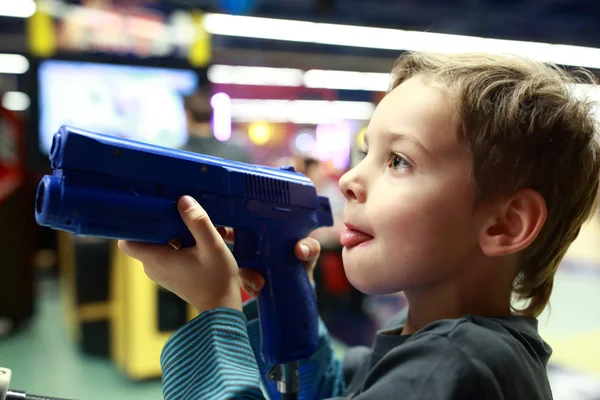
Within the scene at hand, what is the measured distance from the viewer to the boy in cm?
60

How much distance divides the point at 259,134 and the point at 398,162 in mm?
8397

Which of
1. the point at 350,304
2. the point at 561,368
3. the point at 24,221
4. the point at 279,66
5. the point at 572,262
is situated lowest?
the point at 572,262

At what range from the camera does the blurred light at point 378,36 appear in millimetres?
5586

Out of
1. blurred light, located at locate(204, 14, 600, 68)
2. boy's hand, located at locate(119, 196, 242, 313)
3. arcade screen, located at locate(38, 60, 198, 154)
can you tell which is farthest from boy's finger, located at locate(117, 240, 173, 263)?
blurred light, located at locate(204, 14, 600, 68)

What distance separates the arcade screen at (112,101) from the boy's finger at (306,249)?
193 centimetres

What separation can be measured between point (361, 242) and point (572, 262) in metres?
5.72

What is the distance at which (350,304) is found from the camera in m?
3.63

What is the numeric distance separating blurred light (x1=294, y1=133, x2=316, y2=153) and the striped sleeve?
8.70m

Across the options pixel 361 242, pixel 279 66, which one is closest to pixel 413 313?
pixel 361 242

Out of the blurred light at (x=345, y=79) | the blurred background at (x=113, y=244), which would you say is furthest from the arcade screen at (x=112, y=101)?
the blurred light at (x=345, y=79)

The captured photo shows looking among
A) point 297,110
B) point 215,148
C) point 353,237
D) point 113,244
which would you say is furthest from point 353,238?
point 297,110

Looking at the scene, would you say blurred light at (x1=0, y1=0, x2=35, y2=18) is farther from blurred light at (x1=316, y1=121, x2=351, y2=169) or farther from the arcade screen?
blurred light at (x1=316, y1=121, x2=351, y2=169)

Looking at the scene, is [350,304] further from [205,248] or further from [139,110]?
[205,248]

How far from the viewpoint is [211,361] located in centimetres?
59
